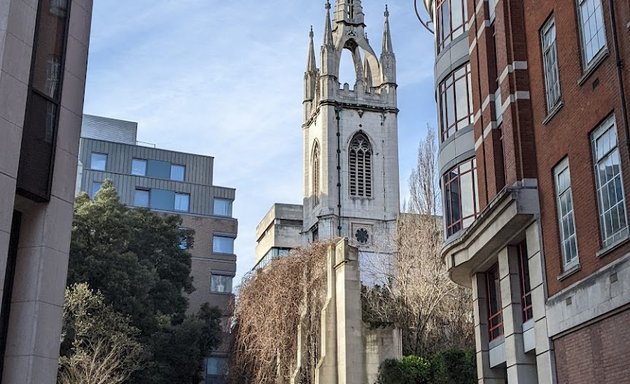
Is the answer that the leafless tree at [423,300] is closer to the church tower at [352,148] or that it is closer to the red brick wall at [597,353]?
the red brick wall at [597,353]

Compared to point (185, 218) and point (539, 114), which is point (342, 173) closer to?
point (185, 218)

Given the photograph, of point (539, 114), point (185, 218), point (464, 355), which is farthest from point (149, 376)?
point (539, 114)

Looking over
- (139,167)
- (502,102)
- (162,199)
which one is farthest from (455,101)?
(139,167)

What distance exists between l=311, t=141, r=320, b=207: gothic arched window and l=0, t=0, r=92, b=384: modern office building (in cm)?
6581

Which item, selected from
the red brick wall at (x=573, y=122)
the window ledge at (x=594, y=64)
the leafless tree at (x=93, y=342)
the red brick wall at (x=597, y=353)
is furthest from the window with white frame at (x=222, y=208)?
the window ledge at (x=594, y=64)

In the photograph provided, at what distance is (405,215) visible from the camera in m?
51.1

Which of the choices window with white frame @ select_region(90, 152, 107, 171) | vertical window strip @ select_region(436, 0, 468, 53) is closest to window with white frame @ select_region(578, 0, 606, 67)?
vertical window strip @ select_region(436, 0, 468, 53)

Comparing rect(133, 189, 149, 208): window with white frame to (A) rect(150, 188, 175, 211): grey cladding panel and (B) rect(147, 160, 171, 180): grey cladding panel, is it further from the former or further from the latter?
(B) rect(147, 160, 171, 180): grey cladding panel

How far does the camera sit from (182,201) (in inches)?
2459

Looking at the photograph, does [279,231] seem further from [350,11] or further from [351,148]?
[350,11]

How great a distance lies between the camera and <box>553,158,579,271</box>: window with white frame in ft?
52.7

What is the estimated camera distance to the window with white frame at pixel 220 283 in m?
60.1

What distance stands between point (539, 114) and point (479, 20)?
464 centimetres

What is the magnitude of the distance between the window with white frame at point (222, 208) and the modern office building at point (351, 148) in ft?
51.3
